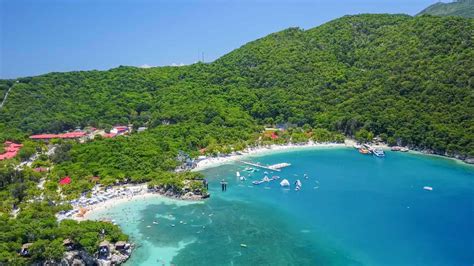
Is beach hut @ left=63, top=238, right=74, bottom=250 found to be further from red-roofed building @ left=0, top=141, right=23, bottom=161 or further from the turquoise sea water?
red-roofed building @ left=0, top=141, right=23, bottom=161

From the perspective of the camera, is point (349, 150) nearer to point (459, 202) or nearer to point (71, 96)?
point (459, 202)

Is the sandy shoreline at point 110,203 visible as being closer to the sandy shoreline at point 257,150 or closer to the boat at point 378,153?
the sandy shoreline at point 257,150

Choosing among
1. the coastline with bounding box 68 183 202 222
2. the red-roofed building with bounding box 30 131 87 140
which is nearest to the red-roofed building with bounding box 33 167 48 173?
the coastline with bounding box 68 183 202 222

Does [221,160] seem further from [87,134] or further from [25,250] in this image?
[25,250]

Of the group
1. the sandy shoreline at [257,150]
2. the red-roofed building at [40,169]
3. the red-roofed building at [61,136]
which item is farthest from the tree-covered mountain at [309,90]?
the red-roofed building at [40,169]

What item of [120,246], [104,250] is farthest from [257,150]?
[104,250]

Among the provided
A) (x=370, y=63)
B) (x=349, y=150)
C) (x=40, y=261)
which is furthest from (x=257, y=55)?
(x=40, y=261)
